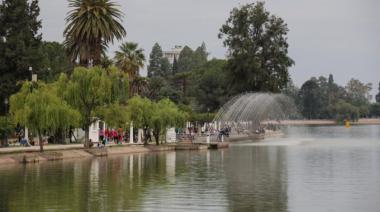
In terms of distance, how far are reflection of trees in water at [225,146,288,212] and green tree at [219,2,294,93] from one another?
60988 millimetres

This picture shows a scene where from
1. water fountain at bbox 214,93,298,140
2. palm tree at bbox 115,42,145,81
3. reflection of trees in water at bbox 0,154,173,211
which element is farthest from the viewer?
water fountain at bbox 214,93,298,140

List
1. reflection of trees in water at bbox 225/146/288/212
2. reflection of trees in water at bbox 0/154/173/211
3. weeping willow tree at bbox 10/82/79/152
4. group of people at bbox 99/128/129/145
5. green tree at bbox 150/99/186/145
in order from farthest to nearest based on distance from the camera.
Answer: green tree at bbox 150/99/186/145, group of people at bbox 99/128/129/145, weeping willow tree at bbox 10/82/79/152, reflection of trees in water at bbox 225/146/288/212, reflection of trees in water at bbox 0/154/173/211

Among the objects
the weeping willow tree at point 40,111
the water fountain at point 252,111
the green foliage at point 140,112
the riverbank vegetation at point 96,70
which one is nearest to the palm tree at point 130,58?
the riverbank vegetation at point 96,70

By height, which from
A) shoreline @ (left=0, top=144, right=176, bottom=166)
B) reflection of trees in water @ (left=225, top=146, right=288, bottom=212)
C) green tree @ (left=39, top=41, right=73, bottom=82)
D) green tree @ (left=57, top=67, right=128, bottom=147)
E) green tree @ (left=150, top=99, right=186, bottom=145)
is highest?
green tree @ (left=39, top=41, right=73, bottom=82)

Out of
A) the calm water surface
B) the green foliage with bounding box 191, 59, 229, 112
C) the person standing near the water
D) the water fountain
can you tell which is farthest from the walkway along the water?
the green foliage with bounding box 191, 59, 229, 112

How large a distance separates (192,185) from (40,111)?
69.5ft

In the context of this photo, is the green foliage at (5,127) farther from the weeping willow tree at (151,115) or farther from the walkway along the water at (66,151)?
the weeping willow tree at (151,115)


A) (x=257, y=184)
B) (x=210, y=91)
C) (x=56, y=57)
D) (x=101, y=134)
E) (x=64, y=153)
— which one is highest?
(x=56, y=57)

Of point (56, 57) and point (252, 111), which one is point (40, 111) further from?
point (56, 57)

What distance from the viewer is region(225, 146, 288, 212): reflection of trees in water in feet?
91.6

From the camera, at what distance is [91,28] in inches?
2980

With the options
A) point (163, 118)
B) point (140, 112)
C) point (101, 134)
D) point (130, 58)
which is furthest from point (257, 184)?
point (130, 58)

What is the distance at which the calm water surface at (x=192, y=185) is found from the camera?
27625 mm

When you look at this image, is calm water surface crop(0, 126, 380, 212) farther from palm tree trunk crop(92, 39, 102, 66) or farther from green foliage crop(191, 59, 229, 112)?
green foliage crop(191, 59, 229, 112)
